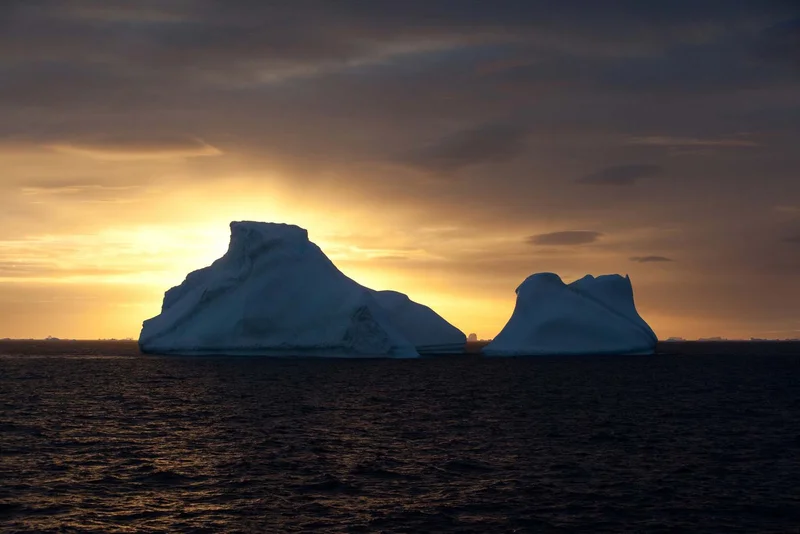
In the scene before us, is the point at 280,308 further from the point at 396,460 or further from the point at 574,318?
the point at 396,460

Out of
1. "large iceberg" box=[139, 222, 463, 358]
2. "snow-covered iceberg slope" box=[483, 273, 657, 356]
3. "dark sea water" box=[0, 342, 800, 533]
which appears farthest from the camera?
"snow-covered iceberg slope" box=[483, 273, 657, 356]

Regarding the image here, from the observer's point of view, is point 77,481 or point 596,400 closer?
point 77,481

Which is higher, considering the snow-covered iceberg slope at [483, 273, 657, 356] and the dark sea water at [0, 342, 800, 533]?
the snow-covered iceberg slope at [483, 273, 657, 356]

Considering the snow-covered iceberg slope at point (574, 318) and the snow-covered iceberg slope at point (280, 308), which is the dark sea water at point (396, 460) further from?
the snow-covered iceberg slope at point (574, 318)

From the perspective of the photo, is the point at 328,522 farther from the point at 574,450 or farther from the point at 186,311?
the point at 186,311

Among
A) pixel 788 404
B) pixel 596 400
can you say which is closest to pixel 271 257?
pixel 596 400

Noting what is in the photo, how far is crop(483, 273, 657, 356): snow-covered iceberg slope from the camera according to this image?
265 ft

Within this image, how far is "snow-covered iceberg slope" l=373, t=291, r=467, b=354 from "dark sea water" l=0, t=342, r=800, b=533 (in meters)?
45.4

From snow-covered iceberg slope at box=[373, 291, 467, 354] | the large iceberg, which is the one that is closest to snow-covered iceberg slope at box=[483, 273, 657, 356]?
the large iceberg

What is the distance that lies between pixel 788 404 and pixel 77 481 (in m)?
33.7

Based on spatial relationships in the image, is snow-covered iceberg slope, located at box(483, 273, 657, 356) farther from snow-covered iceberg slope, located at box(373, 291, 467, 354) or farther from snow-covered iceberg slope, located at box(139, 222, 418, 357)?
snow-covered iceberg slope, located at box(139, 222, 418, 357)

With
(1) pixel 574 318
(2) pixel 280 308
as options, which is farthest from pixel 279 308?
(1) pixel 574 318

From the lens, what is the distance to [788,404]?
41.0m

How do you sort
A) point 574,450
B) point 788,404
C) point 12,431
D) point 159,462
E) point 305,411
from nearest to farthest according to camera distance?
point 159,462, point 574,450, point 12,431, point 305,411, point 788,404
